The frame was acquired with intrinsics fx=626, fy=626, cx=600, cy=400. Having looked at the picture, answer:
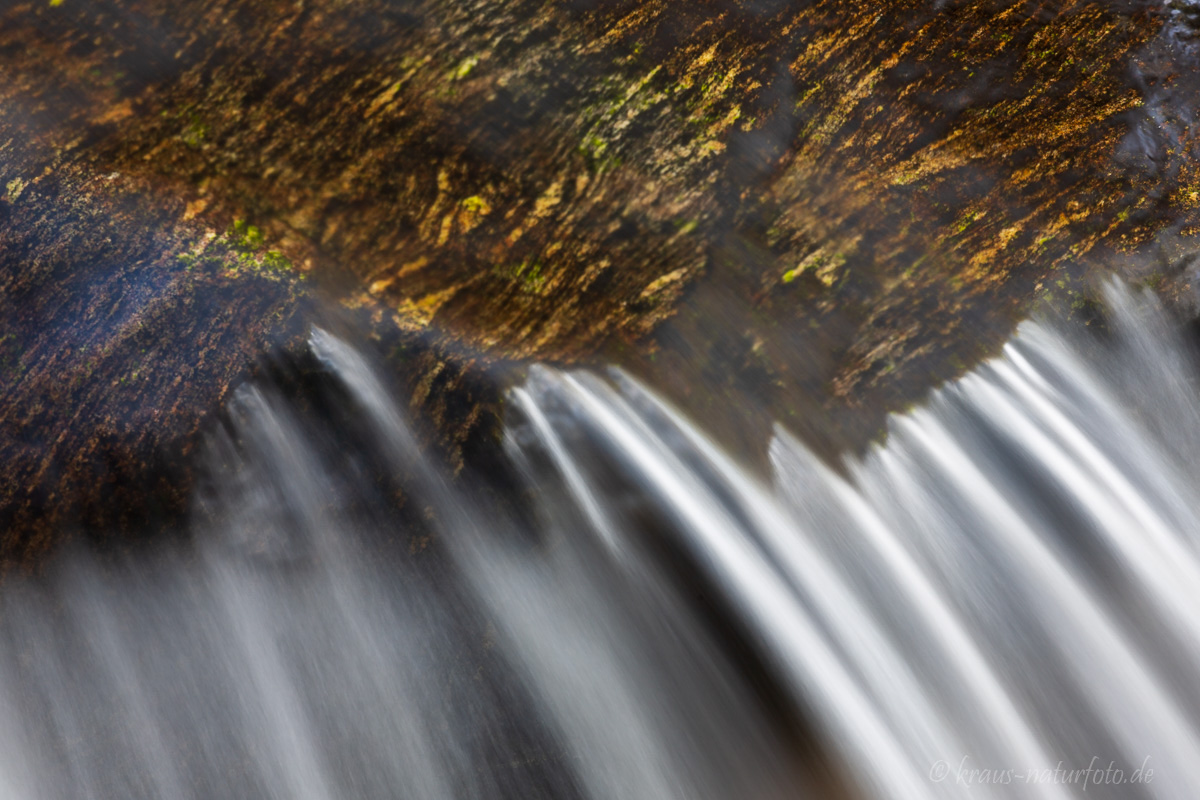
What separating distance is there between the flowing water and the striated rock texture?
0.36m

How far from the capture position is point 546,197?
3.68 metres

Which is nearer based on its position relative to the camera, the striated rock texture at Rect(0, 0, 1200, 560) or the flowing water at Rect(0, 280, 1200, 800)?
the striated rock texture at Rect(0, 0, 1200, 560)

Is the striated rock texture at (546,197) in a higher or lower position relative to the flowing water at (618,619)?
higher

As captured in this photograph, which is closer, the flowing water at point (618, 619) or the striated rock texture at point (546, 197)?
the striated rock texture at point (546, 197)

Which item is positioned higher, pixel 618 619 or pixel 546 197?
pixel 546 197

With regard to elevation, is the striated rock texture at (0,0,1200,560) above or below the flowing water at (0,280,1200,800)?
above

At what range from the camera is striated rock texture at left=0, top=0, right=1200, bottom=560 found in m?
3.10

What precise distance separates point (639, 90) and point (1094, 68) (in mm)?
3389

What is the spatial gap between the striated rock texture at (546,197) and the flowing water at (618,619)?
0.36 m

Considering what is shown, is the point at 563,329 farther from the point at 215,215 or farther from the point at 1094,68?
the point at 1094,68

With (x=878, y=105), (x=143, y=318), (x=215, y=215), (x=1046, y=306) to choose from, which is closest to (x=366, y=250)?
(x=215, y=215)

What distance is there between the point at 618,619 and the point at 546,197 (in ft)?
8.81

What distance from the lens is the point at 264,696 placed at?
12.0 ft

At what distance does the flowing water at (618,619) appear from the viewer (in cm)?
356
